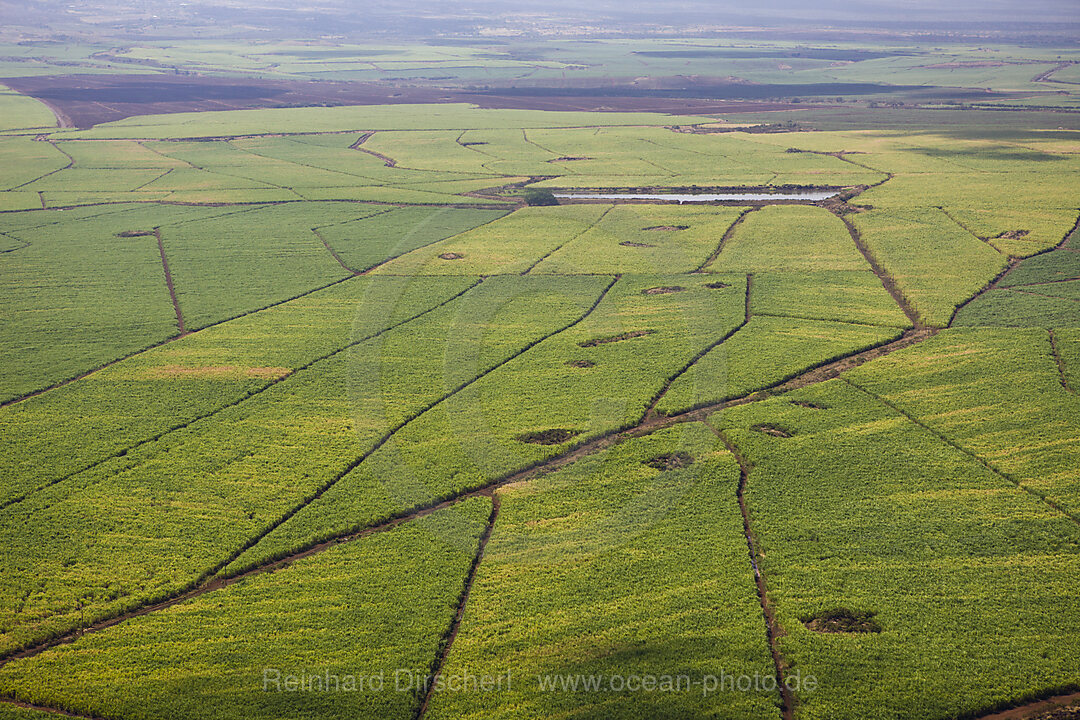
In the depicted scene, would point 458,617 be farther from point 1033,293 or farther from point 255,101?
point 255,101

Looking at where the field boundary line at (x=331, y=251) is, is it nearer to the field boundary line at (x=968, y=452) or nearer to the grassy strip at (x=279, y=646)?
the grassy strip at (x=279, y=646)

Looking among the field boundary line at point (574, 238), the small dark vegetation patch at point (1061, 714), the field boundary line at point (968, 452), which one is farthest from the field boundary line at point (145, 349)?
the small dark vegetation patch at point (1061, 714)

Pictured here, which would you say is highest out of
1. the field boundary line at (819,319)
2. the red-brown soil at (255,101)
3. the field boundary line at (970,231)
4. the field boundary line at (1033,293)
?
the red-brown soil at (255,101)

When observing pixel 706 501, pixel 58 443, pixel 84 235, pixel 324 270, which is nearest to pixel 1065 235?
pixel 706 501

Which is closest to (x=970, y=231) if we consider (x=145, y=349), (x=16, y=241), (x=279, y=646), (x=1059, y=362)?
(x=1059, y=362)

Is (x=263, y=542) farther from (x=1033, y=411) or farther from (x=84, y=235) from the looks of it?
(x=84, y=235)

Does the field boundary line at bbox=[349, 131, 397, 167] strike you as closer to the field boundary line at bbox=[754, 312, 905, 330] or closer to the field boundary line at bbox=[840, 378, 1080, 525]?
the field boundary line at bbox=[754, 312, 905, 330]
